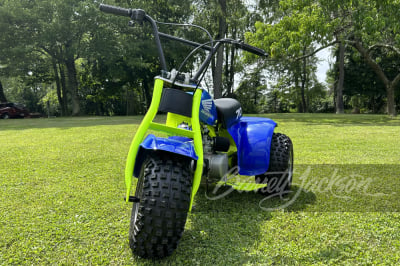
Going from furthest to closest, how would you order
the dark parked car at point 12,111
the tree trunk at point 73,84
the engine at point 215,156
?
the tree trunk at point 73,84, the dark parked car at point 12,111, the engine at point 215,156

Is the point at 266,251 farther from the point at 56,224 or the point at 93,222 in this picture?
the point at 56,224

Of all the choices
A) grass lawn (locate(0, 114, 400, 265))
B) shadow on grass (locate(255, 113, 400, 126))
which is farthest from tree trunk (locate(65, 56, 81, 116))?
grass lawn (locate(0, 114, 400, 265))

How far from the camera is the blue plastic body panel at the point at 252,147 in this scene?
3115 millimetres

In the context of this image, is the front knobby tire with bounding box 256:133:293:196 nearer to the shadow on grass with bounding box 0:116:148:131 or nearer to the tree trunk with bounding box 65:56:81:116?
the shadow on grass with bounding box 0:116:148:131

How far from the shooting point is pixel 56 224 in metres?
2.55

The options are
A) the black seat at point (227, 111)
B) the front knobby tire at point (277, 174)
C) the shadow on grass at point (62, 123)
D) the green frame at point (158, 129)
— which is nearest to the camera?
the green frame at point (158, 129)

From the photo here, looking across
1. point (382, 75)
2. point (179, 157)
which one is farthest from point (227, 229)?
point (382, 75)

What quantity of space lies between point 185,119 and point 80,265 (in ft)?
4.20

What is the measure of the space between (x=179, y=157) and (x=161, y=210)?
0.38m

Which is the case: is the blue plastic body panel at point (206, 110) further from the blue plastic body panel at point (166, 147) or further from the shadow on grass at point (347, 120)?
the shadow on grass at point (347, 120)

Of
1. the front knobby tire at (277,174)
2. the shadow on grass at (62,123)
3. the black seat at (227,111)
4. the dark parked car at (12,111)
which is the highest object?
the dark parked car at (12,111)

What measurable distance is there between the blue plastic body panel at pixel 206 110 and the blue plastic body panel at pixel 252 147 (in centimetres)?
47

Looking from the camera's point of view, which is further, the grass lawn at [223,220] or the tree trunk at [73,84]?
the tree trunk at [73,84]

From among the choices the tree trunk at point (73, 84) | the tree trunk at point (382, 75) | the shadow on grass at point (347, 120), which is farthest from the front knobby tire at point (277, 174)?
the tree trunk at point (73, 84)
